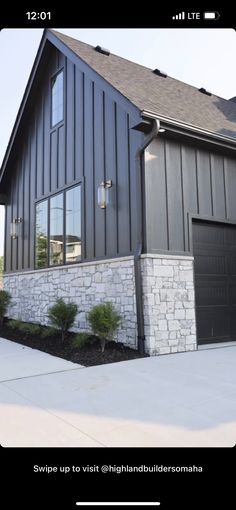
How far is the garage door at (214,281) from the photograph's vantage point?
22.4 ft

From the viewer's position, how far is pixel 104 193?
274 inches

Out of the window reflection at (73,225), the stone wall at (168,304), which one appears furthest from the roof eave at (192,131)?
the window reflection at (73,225)

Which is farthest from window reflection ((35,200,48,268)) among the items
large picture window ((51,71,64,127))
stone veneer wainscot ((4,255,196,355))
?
large picture window ((51,71,64,127))

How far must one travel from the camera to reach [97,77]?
7.34 meters

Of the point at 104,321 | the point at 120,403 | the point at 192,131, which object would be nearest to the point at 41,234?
the point at 104,321

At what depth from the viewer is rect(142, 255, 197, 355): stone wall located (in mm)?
5891

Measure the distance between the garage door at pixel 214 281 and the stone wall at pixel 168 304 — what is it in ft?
1.33

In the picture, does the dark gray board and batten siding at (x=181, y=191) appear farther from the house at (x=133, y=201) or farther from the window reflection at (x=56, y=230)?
the window reflection at (x=56, y=230)

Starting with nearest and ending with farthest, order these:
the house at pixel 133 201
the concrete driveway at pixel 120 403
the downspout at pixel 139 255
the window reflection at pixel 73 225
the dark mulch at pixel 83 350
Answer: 1. the concrete driveway at pixel 120 403
2. the dark mulch at pixel 83 350
3. the downspout at pixel 139 255
4. the house at pixel 133 201
5. the window reflection at pixel 73 225

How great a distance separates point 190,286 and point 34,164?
19.1ft
